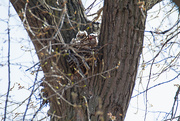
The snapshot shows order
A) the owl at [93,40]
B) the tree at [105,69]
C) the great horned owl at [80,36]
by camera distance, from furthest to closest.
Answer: the owl at [93,40] → the great horned owl at [80,36] → the tree at [105,69]

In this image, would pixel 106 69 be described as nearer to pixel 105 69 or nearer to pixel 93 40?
pixel 105 69

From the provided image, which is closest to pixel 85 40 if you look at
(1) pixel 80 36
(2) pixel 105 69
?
(1) pixel 80 36

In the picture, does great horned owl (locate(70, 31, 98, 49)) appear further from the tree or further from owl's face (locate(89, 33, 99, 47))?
the tree

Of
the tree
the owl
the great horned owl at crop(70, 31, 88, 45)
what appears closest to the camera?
the tree

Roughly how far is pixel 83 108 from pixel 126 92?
0.53 metres

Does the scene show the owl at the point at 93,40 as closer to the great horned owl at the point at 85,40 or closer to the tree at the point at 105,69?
the great horned owl at the point at 85,40

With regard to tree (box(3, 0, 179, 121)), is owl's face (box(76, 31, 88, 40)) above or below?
above

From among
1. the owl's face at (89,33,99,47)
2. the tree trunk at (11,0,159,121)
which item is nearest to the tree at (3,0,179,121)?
the tree trunk at (11,0,159,121)

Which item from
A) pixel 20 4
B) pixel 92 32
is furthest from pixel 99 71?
pixel 20 4

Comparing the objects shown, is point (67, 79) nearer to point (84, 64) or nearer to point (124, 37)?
point (84, 64)

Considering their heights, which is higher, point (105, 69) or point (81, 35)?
point (81, 35)

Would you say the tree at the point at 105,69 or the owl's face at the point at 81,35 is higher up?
the owl's face at the point at 81,35

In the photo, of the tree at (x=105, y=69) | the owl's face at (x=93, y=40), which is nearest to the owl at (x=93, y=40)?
the owl's face at (x=93, y=40)

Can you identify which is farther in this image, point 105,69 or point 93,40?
point 93,40
